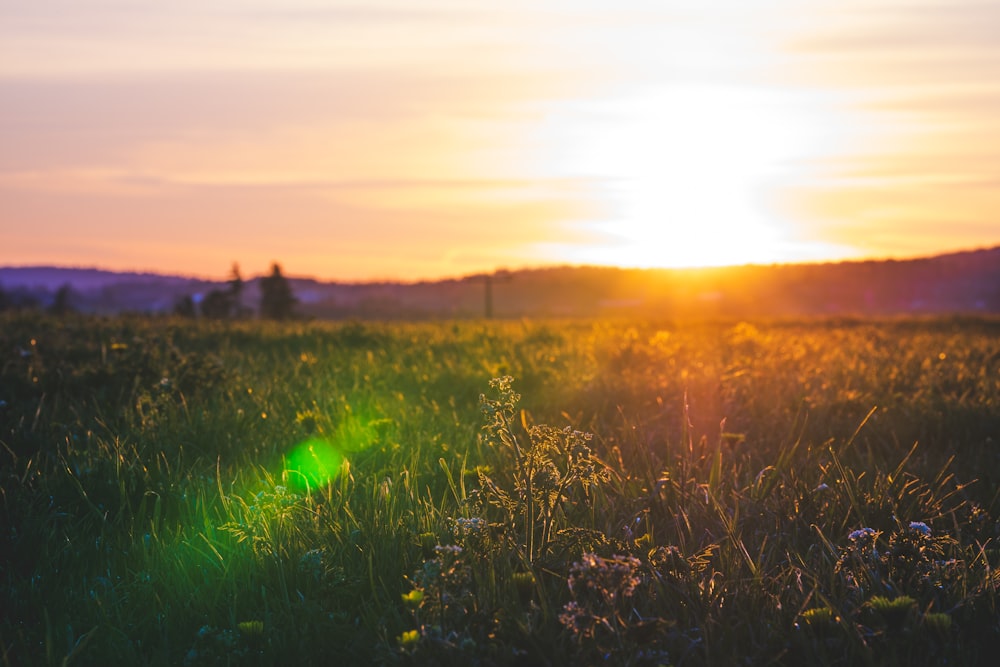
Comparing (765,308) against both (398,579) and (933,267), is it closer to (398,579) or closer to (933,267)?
(933,267)

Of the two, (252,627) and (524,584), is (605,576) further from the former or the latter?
(252,627)

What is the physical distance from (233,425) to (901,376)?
518cm

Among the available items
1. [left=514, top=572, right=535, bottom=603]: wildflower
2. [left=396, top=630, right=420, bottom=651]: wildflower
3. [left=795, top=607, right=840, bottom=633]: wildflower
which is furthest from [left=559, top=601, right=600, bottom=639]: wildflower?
[left=795, top=607, right=840, bottom=633]: wildflower

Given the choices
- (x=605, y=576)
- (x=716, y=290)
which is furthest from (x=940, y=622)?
(x=716, y=290)

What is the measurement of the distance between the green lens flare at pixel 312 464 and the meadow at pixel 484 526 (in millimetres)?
21

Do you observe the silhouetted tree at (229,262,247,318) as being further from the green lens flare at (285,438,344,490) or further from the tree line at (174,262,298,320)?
the green lens flare at (285,438,344,490)

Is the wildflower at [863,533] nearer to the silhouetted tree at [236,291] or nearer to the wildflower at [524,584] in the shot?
the wildflower at [524,584]

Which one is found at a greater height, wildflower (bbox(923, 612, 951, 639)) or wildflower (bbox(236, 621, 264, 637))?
wildflower (bbox(923, 612, 951, 639))

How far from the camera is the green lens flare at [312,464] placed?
3.47 meters

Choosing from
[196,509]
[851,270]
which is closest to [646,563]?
[196,509]

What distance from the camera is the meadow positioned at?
2.13 meters

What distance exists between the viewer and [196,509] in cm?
310

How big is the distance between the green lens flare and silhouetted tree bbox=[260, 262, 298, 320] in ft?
95.9

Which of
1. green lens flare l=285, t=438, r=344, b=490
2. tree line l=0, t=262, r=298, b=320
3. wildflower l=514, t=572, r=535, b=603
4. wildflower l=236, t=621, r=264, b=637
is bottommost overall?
wildflower l=236, t=621, r=264, b=637
